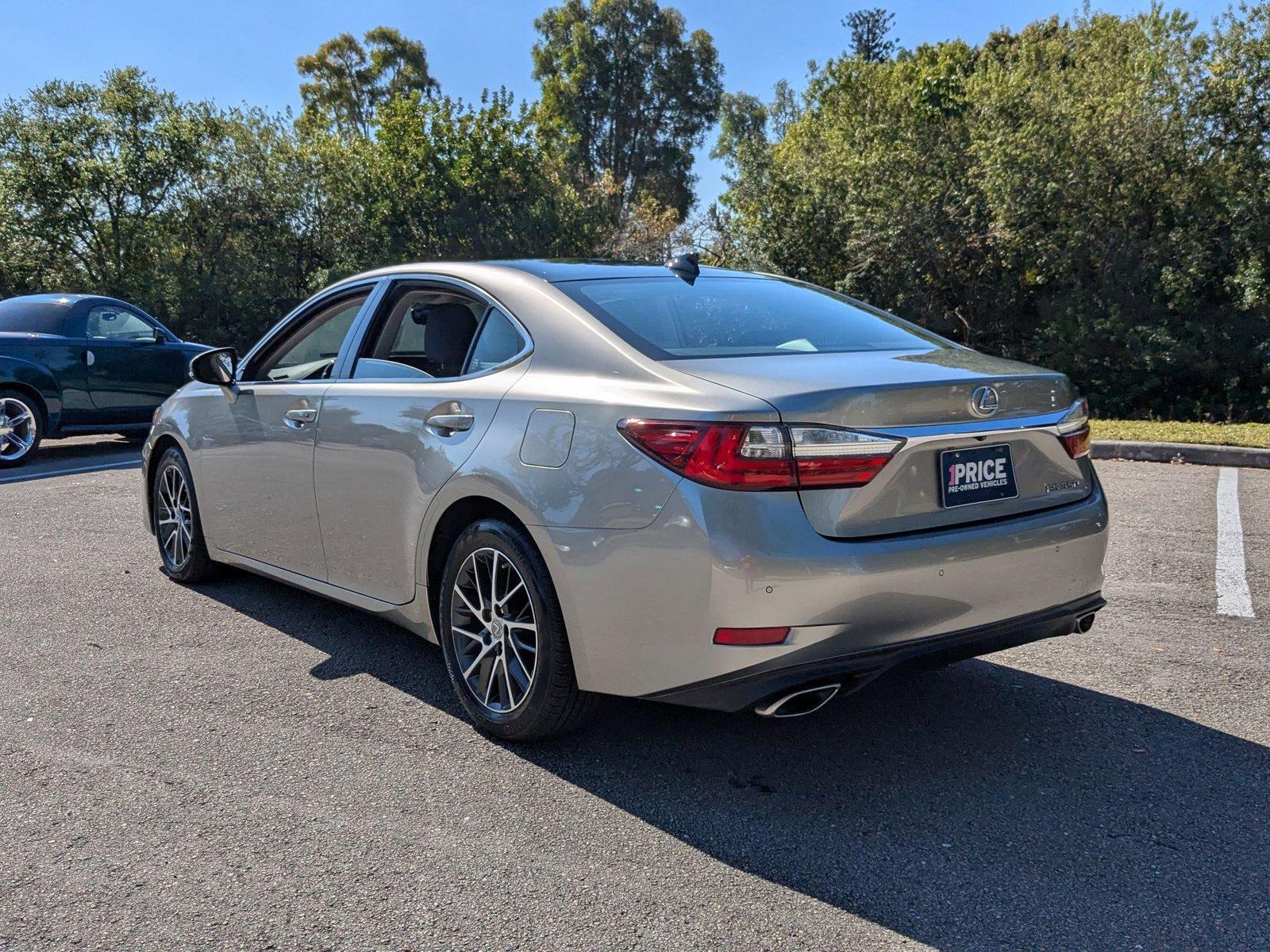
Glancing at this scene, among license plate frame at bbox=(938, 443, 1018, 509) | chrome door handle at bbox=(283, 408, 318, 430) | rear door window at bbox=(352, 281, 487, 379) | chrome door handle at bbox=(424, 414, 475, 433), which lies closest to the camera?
license plate frame at bbox=(938, 443, 1018, 509)

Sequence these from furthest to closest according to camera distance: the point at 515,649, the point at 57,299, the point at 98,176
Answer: the point at 98,176 < the point at 57,299 < the point at 515,649

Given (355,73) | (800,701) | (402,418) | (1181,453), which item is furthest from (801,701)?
(355,73)

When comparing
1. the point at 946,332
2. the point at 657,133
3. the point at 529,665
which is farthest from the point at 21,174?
the point at 657,133

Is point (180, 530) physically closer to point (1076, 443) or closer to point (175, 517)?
point (175, 517)

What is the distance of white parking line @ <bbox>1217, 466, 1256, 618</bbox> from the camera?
5.31 metres

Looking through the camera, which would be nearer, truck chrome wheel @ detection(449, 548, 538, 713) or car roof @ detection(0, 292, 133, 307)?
truck chrome wheel @ detection(449, 548, 538, 713)

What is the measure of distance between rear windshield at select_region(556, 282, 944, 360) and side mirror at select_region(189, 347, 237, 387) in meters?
2.11

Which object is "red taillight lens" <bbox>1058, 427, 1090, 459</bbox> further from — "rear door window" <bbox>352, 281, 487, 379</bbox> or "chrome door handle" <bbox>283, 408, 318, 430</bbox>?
"chrome door handle" <bbox>283, 408, 318, 430</bbox>

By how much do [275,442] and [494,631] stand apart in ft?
5.41

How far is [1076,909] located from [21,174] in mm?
26660

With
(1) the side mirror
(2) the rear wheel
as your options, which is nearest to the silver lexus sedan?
(1) the side mirror

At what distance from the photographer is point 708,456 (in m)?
3.03

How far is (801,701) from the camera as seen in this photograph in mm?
3115

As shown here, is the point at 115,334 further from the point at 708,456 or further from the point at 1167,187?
the point at 1167,187
